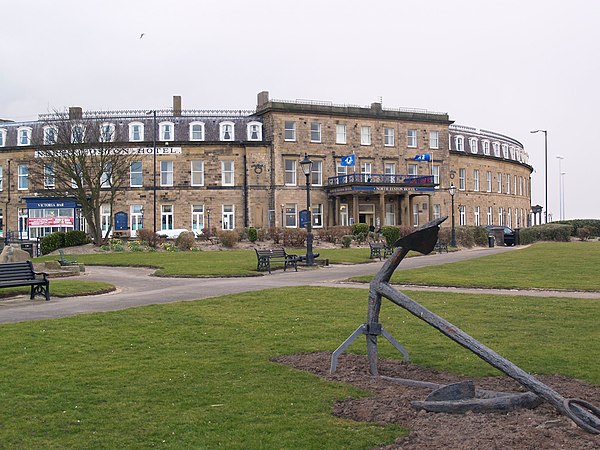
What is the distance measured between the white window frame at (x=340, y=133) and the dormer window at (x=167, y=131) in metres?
14.5

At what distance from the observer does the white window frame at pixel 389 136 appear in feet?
196

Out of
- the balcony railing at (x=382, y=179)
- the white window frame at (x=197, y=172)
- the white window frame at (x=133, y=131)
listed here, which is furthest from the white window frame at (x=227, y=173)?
the balcony railing at (x=382, y=179)

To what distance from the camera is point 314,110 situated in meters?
56.2

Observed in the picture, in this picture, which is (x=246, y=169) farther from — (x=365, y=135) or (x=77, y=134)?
(x=77, y=134)

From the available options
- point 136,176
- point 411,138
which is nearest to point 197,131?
point 136,176

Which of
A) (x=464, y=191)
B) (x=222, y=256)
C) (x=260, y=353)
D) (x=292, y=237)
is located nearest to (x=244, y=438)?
(x=260, y=353)

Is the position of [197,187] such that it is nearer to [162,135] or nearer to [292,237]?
[162,135]

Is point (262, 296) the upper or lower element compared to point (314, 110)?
lower

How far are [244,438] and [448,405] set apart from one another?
80.7 inches

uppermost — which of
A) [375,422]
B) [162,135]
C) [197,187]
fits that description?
[162,135]

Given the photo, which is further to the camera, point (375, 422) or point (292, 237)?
point (292, 237)

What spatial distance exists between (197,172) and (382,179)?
16331 millimetres

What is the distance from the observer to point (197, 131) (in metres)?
56.9

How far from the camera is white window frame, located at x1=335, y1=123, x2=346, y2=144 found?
57344 millimetres
